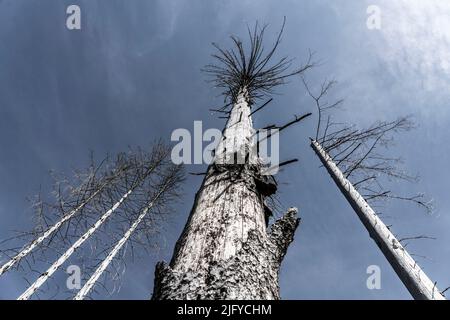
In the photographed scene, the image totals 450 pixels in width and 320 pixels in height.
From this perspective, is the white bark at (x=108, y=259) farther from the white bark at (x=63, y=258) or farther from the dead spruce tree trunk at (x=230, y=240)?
the dead spruce tree trunk at (x=230, y=240)

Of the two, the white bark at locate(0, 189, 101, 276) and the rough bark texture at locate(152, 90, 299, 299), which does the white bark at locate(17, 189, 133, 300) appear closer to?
the white bark at locate(0, 189, 101, 276)

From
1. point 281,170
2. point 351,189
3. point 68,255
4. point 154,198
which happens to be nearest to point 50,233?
point 68,255

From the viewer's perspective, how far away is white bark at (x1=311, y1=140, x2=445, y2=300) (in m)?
2.84

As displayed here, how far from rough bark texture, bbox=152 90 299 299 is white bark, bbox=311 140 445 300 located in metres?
1.68

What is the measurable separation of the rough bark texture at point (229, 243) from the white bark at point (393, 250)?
1682 millimetres

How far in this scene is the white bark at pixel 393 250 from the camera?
284 centimetres

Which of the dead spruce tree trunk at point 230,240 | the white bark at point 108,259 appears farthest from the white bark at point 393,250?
the white bark at point 108,259

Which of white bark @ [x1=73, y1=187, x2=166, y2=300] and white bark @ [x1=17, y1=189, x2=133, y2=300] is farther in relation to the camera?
white bark @ [x1=73, y1=187, x2=166, y2=300]

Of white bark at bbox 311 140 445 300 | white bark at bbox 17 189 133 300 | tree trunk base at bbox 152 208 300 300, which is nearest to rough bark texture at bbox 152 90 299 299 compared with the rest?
tree trunk base at bbox 152 208 300 300

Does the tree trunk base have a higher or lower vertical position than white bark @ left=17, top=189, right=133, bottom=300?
lower

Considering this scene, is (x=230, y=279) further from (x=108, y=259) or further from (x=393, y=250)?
(x=108, y=259)
